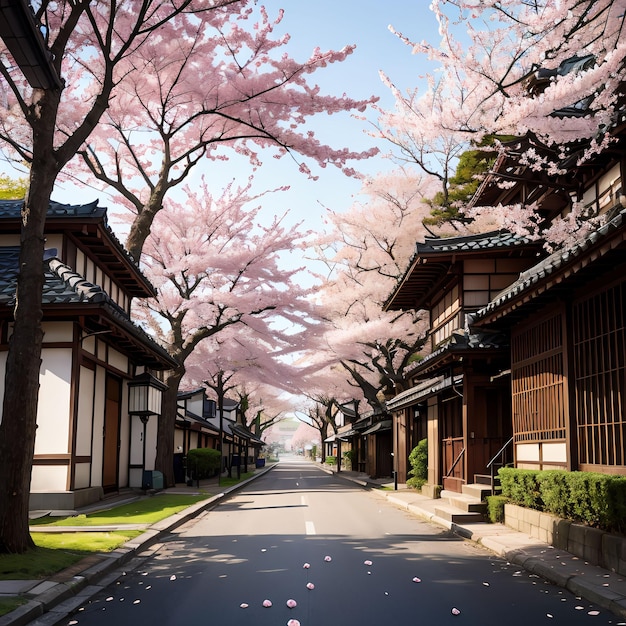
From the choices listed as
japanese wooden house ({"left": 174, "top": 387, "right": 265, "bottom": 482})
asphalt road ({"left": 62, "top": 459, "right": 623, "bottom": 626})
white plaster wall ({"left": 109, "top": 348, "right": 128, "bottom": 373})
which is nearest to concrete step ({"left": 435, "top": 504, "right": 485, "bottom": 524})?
asphalt road ({"left": 62, "top": 459, "right": 623, "bottom": 626})

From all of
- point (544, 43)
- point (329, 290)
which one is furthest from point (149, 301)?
point (544, 43)

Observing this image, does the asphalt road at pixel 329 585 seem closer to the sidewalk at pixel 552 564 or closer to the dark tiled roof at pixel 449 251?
the sidewalk at pixel 552 564

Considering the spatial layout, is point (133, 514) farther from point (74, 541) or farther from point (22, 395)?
point (22, 395)

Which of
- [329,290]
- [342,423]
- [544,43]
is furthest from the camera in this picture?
[342,423]

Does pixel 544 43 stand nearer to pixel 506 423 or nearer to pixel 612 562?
pixel 612 562

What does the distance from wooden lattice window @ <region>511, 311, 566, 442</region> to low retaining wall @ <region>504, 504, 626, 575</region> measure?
1.53 meters

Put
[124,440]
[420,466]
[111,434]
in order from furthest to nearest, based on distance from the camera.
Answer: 1. [420,466]
2. [124,440]
3. [111,434]

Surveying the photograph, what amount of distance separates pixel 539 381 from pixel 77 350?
33.9 ft

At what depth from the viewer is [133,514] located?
15.9 meters

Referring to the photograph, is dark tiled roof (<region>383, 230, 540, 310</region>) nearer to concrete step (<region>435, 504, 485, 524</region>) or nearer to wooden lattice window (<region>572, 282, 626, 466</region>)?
concrete step (<region>435, 504, 485, 524</region>)

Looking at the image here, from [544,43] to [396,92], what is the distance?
656 inches

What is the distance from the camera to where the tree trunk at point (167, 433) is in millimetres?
27266

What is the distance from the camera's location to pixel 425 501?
70.0 feet

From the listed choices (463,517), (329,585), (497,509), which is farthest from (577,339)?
(329,585)
